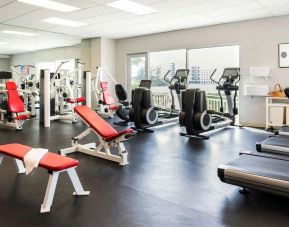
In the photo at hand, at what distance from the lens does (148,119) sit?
596 cm

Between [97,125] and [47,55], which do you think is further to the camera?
[47,55]

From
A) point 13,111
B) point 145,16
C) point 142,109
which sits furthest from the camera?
point 145,16

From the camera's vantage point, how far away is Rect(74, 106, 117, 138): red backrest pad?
370cm

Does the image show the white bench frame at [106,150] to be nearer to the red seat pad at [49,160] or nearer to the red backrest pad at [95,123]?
the red backrest pad at [95,123]

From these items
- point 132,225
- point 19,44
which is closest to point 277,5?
point 132,225

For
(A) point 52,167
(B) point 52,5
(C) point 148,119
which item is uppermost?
(B) point 52,5

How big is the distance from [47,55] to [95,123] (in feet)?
21.5

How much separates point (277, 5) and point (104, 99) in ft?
15.9

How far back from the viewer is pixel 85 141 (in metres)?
5.04

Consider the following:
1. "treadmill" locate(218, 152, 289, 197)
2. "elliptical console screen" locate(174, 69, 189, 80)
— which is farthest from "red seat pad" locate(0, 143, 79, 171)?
"elliptical console screen" locate(174, 69, 189, 80)

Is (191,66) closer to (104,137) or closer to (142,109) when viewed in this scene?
(142,109)

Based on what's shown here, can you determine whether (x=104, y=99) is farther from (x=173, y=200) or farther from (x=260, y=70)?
(x=173, y=200)

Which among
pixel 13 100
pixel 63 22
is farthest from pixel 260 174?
pixel 63 22

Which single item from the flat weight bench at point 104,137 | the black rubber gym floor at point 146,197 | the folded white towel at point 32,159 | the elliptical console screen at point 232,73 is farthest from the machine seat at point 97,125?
the elliptical console screen at point 232,73
